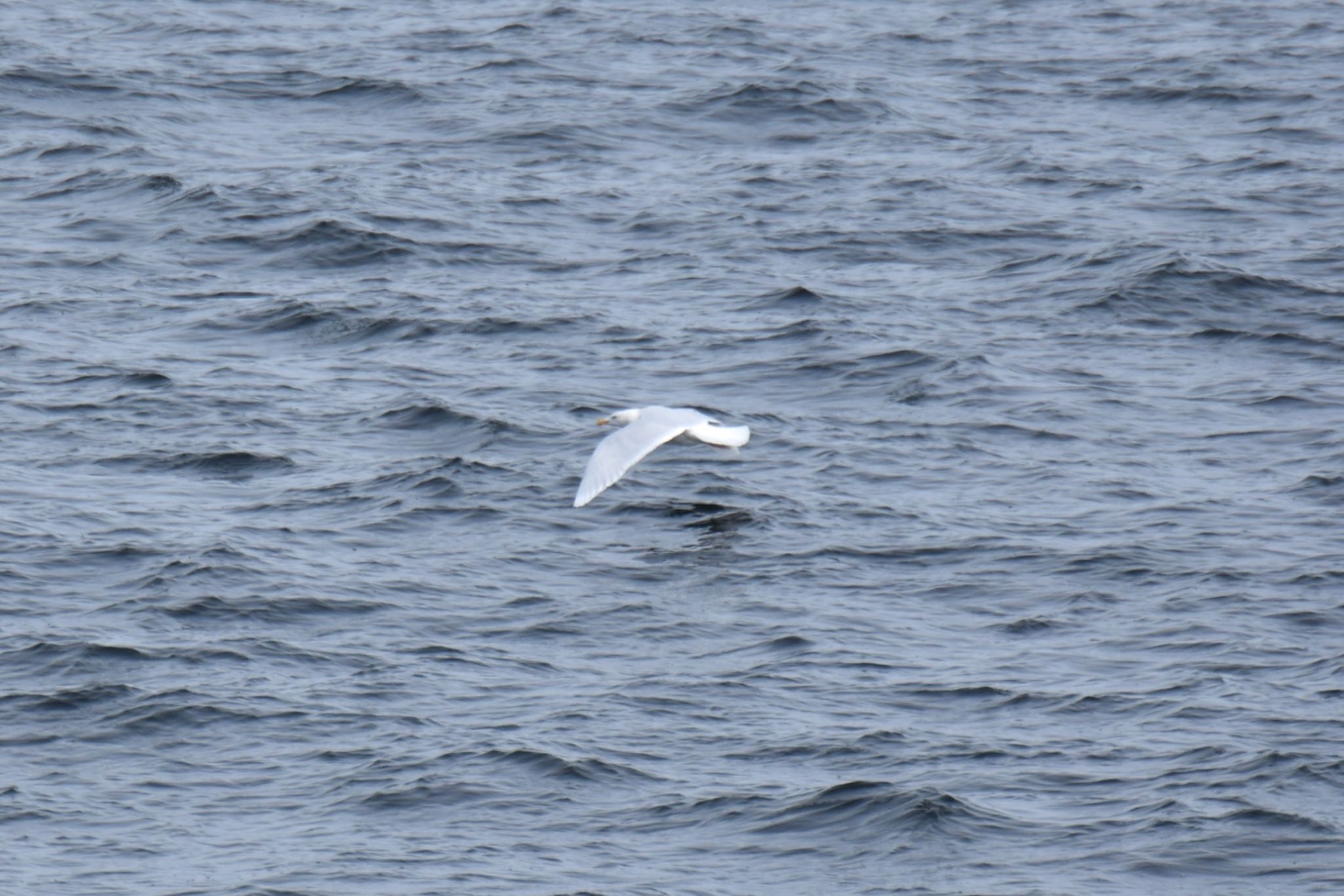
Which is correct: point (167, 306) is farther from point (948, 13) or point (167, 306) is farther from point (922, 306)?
point (948, 13)

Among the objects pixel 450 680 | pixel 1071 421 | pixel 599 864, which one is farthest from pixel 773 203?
pixel 599 864

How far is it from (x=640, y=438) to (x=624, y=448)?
7.1 inches

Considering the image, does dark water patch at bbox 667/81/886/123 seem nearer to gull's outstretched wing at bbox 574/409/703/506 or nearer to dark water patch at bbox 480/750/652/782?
gull's outstretched wing at bbox 574/409/703/506

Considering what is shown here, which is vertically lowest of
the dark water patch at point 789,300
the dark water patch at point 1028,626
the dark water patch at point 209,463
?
the dark water patch at point 1028,626

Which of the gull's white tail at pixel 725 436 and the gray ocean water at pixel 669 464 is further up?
the gull's white tail at pixel 725 436

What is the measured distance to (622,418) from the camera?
21938 millimetres

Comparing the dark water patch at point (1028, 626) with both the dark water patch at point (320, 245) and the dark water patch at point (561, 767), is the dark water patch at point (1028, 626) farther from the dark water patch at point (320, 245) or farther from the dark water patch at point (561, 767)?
the dark water patch at point (320, 245)

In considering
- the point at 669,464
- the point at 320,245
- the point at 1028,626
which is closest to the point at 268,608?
the point at 669,464

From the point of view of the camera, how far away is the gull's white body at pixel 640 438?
20609 millimetres

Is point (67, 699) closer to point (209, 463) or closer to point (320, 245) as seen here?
point (209, 463)

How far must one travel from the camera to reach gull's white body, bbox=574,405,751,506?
67.6 feet

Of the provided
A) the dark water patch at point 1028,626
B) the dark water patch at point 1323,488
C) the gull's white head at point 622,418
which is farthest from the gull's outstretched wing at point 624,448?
the dark water patch at point 1323,488

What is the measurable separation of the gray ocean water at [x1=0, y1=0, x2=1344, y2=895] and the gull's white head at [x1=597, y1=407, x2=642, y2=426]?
2.17 ft

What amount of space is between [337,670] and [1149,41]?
24.7 meters
